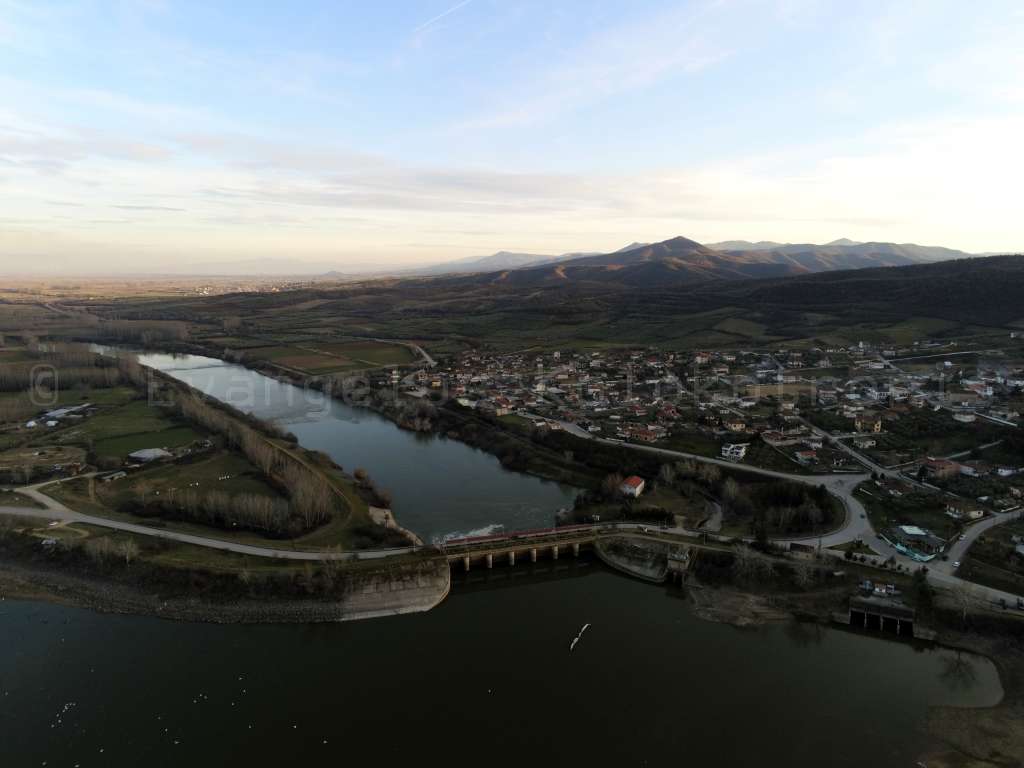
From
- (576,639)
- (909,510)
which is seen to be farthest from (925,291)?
(576,639)

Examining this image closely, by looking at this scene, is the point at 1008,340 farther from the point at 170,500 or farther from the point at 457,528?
the point at 170,500

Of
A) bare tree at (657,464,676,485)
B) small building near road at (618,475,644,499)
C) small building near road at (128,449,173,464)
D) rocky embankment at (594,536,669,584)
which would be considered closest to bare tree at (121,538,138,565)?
small building near road at (128,449,173,464)

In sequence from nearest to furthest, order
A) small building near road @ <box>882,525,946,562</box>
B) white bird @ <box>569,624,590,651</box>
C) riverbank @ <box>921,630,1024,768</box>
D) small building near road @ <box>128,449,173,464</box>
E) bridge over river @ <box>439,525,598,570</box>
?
riverbank @ <box>921,630,1024,768</box> → white bird @ <box>569,624,590,651</box> → small building near road @ <box>882,525,946,562</box> → bridge over river @ <box>439,525,598,570</box> → small building near road @ <box>128,449,173,464</box>

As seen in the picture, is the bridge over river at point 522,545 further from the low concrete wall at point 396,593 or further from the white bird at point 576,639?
the white bird at point 576,639

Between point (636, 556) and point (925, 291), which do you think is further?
point (925, 291)

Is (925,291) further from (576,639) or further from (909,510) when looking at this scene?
(576,639)

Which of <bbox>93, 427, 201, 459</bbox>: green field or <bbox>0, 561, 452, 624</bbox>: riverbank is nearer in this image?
<bbox>0, 561, 452, 624</bbox>: riverbank

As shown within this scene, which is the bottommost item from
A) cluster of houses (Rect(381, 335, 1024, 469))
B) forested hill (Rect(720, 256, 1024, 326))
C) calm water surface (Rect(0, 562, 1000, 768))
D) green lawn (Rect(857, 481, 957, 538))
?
calm water surface (Rect(0, 562, 1000, 768))

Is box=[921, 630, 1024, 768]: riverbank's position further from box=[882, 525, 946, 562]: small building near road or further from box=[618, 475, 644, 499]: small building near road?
box=[618, 475, 644, 499]: small building near road

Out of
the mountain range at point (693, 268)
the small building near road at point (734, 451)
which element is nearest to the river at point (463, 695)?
the small building near road at point (734, 451)
